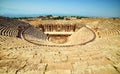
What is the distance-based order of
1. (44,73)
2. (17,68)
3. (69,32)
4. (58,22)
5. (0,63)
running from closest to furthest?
1. (44,73)
2. (17,68)
3. (0,63)
4. (69,32)
5. (58,22)

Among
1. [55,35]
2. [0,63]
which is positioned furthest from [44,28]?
[0,63]

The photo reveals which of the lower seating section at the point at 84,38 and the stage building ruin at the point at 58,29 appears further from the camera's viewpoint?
the stage building ruin at the point at 58,29

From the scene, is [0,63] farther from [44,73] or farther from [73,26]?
[73,26]

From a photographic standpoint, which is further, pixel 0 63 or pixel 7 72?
pixel 0 63

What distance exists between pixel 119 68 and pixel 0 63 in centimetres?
617

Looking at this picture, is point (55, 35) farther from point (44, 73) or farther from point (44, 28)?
point (44, 73)

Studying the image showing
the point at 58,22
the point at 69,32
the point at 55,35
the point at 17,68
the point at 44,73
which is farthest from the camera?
the point at 58,22

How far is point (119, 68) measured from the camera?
6270 mm

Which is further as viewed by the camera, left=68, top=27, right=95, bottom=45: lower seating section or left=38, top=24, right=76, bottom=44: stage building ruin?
left=38, top=24, right=76, bottom=44: stage building ruin

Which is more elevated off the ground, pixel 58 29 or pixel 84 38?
pixel 58 29

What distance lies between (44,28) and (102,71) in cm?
3620

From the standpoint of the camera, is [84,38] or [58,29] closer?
[84,38]

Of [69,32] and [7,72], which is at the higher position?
[7,72]

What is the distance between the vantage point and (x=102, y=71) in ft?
19.5
